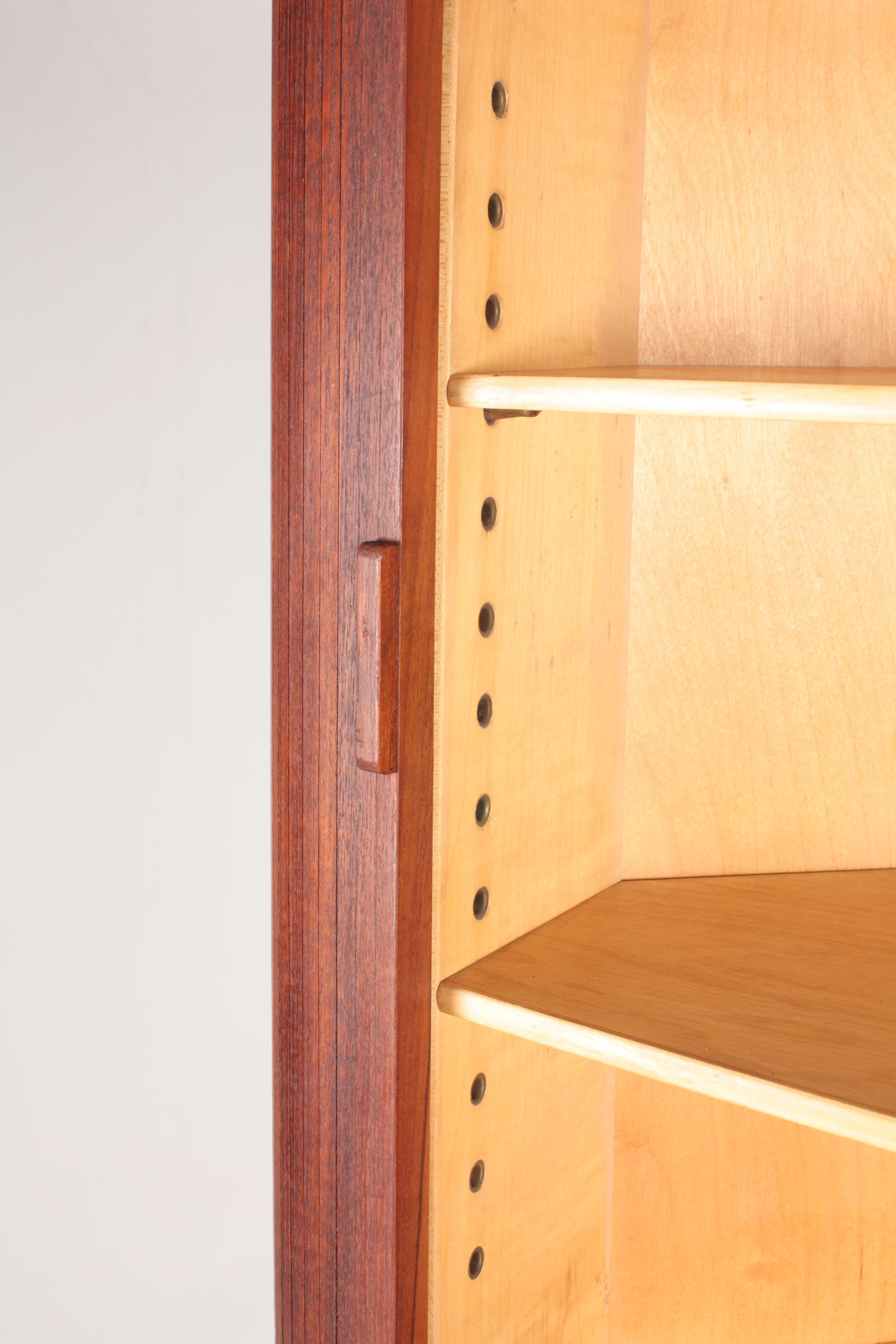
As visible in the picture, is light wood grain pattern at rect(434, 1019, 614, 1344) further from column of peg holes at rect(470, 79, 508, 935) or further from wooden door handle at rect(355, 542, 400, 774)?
wooden door handle at rect(355, 542, 400, 774)

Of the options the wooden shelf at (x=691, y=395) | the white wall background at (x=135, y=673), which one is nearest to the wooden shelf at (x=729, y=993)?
the wooden shelf at (x=691, y=395)

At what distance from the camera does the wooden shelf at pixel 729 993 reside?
73cm

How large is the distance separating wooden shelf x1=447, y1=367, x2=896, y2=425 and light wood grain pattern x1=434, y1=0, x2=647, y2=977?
4cm

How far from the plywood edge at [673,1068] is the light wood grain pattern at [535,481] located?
33 millimetres

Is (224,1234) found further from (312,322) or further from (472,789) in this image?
(312,322)

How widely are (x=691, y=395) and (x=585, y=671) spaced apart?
0.96 feet

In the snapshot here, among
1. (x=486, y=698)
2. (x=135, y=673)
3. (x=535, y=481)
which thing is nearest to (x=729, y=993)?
(x=486, y=698)

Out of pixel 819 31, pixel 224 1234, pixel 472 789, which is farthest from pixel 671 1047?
pixel 224 1234

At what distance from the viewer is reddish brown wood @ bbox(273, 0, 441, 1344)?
28.3 inches

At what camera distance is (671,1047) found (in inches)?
29.5

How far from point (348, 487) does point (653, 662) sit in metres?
0.35

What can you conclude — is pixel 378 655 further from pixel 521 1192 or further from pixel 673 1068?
pixel 521 1192

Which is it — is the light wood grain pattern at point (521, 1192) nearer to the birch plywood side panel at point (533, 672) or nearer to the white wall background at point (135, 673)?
the birch plywood side panel at point (533, 672)

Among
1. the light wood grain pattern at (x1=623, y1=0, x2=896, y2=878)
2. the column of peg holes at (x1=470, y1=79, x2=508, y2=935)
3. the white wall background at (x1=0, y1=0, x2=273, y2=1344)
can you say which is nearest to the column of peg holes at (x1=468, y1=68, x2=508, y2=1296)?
the column of peg holes at (x1=470, y1=79, x2=508, y2=935)
